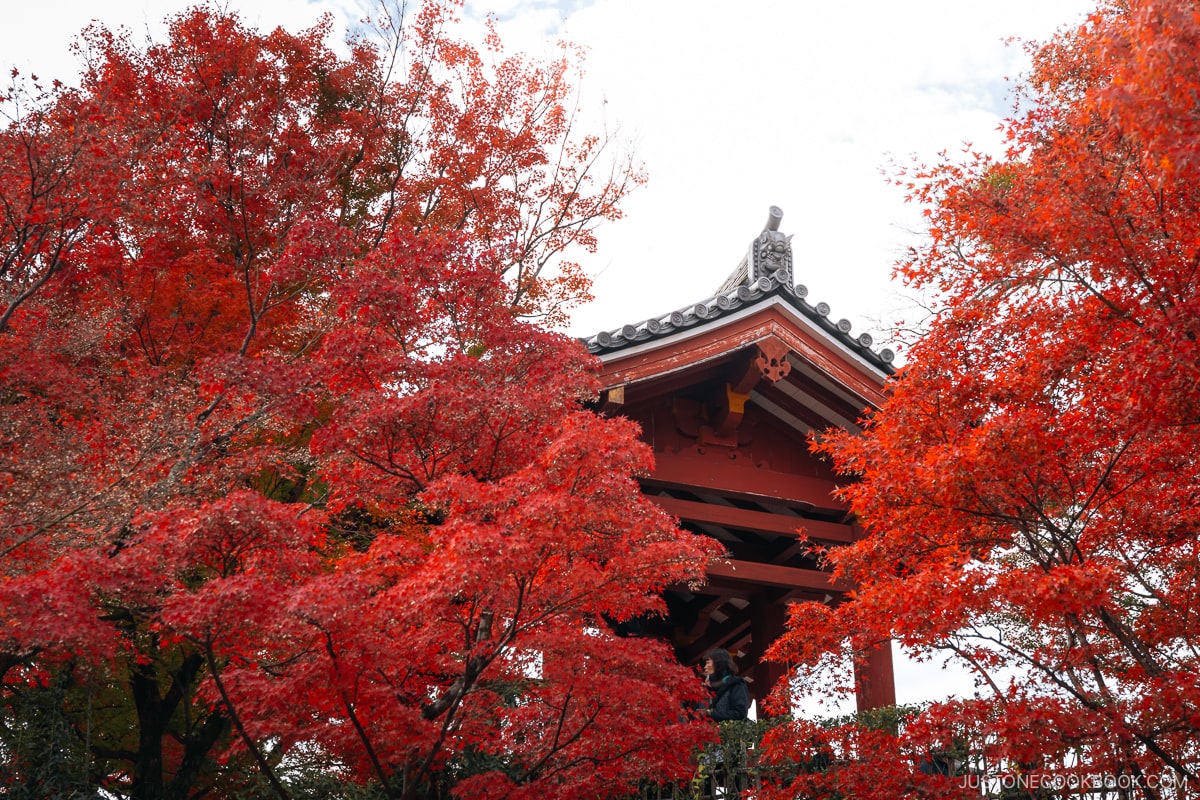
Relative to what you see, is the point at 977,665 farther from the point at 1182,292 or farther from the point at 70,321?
the point at 70,321

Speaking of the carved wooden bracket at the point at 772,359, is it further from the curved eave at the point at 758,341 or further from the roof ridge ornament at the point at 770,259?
the roof ridge ornament at the point at 770,259

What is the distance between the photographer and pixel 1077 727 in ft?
19.5

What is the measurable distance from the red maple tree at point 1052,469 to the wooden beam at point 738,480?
3.76 metres

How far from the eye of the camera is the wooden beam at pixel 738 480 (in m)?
11.7

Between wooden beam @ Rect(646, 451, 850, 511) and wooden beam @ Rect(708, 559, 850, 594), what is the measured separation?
938 millimetres

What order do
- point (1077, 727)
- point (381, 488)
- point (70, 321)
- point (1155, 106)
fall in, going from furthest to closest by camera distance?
point (70, 321) → point (381, 488) → point (1077, 727) → point (1155, 106)

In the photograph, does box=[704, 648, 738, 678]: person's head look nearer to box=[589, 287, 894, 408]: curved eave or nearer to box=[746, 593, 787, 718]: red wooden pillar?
box=[746, 593, 787, 718]: red wooden pillar

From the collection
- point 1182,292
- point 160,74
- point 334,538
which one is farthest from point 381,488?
point 160,74

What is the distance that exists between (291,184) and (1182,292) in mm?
10630

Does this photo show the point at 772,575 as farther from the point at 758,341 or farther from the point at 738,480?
the point at 758,341

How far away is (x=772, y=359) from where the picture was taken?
11766mm

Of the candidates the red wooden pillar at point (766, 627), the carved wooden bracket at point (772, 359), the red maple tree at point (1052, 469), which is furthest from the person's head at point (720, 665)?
the carved wooden bracket at point (772, 359)

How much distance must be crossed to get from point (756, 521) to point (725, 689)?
9.54ft

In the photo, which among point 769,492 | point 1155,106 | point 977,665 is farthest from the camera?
point 769,492
